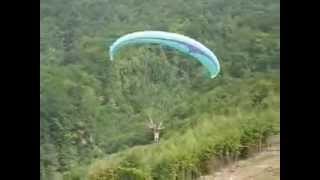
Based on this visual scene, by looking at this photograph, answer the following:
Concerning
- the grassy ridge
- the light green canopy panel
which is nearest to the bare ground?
the grassy ridge

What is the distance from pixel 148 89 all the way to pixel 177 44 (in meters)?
0.18

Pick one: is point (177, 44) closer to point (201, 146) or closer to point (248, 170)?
point (201, 146)

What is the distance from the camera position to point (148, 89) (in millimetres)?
1793

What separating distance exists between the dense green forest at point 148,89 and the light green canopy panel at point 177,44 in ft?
0.06

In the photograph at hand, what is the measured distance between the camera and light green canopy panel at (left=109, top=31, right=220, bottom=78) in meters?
1.78

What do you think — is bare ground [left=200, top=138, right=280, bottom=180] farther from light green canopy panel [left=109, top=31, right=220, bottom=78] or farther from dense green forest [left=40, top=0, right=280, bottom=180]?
light green canopy panel [left=109, top=31, right=220, bottom=78]

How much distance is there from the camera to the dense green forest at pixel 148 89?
177cm

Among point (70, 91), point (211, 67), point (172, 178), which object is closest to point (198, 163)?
point (172, 178)

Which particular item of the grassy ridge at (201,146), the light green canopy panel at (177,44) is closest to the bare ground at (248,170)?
the grassy ridge at (201,146)

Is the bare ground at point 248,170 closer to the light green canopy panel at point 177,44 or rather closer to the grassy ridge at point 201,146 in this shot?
the grassy ridge at point 201,146

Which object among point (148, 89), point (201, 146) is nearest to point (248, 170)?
point (201, 146)
